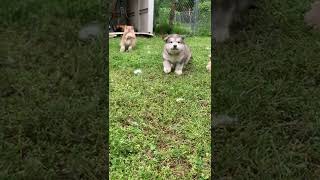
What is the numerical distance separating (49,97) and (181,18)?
383 inches

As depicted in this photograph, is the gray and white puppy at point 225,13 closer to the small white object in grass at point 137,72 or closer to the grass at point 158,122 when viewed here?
the grass at point 158,122

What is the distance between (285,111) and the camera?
509cm

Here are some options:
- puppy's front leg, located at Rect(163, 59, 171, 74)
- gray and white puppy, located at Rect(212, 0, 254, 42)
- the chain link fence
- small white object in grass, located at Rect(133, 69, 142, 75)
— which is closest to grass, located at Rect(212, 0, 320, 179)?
gray and white puppy, located at Rect(212, 0, 254, 42)

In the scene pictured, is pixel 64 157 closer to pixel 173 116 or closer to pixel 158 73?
pixel 173 116

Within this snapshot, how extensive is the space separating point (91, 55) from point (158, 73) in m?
1.06

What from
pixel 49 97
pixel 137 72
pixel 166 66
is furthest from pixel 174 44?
pixel 49 97

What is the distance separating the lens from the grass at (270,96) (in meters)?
4.19

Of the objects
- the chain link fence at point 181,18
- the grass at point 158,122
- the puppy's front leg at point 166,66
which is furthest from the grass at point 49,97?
the chain link fence at point 181,18

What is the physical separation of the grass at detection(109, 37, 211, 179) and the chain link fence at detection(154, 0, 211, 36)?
19.0 ft

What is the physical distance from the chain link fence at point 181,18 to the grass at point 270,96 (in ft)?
18.0

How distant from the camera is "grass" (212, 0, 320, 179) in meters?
4.19

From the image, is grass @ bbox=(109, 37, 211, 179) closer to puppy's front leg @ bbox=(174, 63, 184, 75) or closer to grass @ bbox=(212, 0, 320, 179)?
puppy's front leg @ bbox=(174, 63, 184, 75)

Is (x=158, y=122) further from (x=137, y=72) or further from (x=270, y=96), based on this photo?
(x=137, y=72)

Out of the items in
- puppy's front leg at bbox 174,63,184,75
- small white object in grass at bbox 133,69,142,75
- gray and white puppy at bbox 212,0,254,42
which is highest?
gray and white puppy at bbox 212,0,254,42
